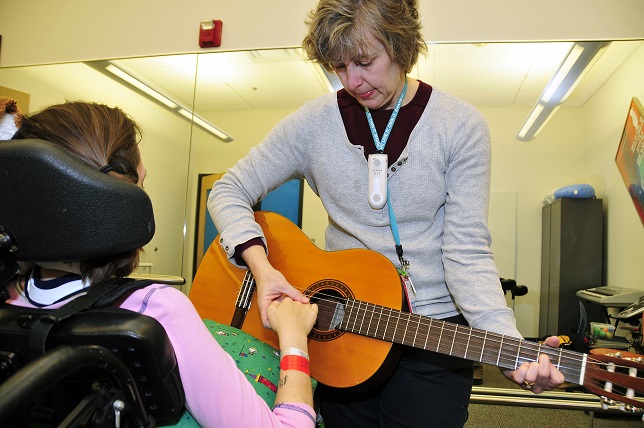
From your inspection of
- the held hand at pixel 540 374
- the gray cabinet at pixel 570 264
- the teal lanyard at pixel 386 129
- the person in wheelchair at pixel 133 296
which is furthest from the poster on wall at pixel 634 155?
the person in wheelchair at pixel 133 296

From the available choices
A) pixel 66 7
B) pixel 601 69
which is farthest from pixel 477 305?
pixel 66 7

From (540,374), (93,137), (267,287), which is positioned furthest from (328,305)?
(93,137)

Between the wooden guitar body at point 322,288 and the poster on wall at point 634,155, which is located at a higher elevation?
the poster on wall at point 634,155

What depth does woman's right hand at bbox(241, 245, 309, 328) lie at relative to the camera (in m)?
1.29

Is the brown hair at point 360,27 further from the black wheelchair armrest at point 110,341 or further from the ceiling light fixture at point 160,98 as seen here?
the ceiling light fixture at point 160,98

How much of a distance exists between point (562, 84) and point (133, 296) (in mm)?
3369

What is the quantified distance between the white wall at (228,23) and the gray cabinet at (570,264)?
1140 mm

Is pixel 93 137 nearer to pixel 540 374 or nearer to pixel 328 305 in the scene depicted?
pixel 328 305

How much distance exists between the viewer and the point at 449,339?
3.77 ft

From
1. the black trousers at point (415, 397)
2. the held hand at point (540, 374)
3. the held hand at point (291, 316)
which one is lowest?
the black trousers at point (415, 397)

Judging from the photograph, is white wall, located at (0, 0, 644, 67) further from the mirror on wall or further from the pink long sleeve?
the pink long sleeve

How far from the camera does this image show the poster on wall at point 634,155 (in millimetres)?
3066

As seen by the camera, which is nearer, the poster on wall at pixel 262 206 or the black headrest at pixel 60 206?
the black headrest at pixel 60 206

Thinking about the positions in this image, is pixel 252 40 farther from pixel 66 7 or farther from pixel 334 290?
pixel 334 290
